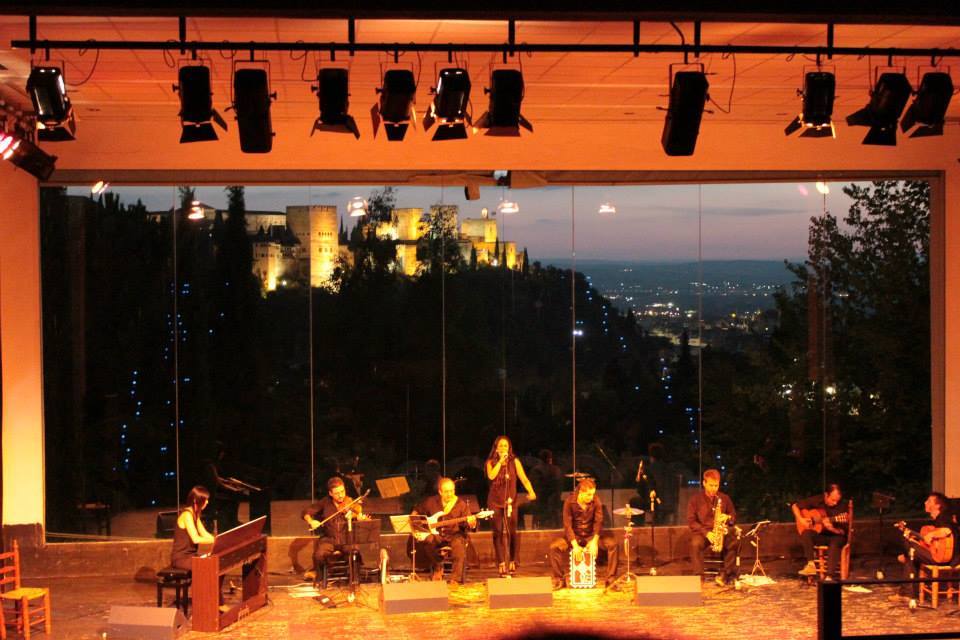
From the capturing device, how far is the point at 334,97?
6.75 m

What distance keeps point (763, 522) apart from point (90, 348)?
6447mm

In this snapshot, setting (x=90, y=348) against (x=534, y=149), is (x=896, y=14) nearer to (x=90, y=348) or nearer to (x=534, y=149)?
(x=534, y=149)

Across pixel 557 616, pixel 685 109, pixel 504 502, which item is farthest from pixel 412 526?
pixel 685 109

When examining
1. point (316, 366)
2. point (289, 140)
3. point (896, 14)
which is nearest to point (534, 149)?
point (289, 140)

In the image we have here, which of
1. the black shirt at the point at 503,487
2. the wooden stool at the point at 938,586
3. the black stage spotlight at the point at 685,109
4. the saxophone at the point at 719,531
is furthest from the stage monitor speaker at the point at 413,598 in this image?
the black stage spotlight at the point at 685,109

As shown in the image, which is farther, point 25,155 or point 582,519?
point 582,519

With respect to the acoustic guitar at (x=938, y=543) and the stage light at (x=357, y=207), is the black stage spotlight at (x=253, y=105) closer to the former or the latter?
the stage light at (x=357, y=207)

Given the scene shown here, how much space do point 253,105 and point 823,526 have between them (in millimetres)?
6312

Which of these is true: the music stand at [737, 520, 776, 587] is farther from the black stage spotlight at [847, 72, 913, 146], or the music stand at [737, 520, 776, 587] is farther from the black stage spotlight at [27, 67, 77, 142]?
the black stage spotlight at [27, 67, 77, 142]

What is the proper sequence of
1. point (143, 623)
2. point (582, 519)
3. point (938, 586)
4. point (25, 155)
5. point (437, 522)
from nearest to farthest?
point (143, 623), point (25, 155), point (938, 586), point (437, 522), point (582, 519)

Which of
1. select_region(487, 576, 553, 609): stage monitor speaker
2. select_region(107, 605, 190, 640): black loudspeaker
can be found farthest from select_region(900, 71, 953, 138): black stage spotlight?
select_region(107, 605, 190, 640): black loudspeaker

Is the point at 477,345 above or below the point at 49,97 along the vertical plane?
below

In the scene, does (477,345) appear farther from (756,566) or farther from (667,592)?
(756,566)

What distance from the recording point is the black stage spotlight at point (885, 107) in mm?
6965
